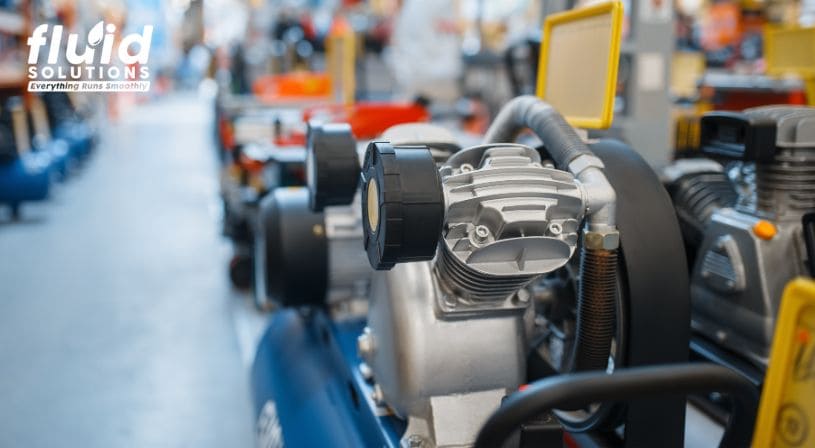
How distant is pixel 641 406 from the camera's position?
3.70 ft

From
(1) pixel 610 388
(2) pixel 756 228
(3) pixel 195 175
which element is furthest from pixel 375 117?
(3) pixel 195 175

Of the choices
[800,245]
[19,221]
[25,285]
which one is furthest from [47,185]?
[800,245]

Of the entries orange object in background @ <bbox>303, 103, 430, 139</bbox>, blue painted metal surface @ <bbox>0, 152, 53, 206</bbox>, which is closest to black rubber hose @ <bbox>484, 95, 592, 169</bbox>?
orange object in background @ <bbox>303, 103, 430, 139</bbox>

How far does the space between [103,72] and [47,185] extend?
3.33m

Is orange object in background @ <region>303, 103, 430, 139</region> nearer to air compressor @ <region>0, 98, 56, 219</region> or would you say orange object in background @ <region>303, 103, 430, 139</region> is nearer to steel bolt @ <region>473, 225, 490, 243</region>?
steel bolt @ <region>473, 225, 490, 243</region>

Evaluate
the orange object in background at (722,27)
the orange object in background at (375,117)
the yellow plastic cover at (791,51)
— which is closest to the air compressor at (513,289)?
the yellow plastic cover at (791,51)

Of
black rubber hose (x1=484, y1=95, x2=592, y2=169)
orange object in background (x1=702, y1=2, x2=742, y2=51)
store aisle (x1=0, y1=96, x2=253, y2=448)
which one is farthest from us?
orange object in background (x1=702, y1=2, x2=742, y2=51)

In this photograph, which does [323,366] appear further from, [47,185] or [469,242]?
[47,185]

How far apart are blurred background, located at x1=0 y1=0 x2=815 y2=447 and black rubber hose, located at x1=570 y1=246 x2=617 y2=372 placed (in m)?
1.34

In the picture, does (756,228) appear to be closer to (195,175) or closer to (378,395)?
(378,395)

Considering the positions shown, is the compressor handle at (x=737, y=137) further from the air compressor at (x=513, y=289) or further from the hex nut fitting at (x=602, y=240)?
the hex nut fitting at (x=602, y=240)

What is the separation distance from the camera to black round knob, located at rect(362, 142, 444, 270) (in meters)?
0.94

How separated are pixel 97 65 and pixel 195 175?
531 cm

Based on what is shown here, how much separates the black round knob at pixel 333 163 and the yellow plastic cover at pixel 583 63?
49 centimetres
